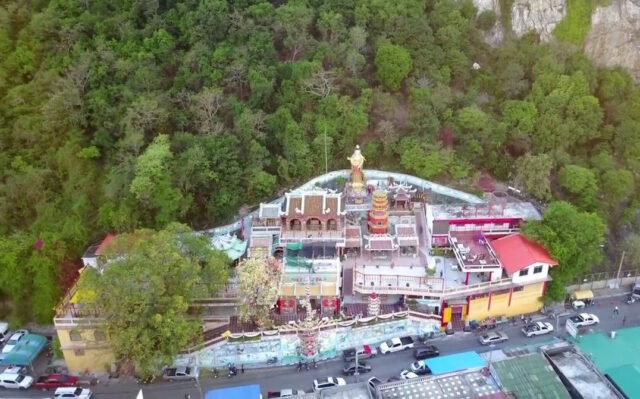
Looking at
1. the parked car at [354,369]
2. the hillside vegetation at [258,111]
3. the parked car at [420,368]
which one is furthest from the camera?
the hillside vegetation at [258,111]

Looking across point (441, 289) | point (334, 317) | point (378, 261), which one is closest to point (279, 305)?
point (334, 317)

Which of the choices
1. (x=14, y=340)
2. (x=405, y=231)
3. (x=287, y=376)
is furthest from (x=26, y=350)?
(x=405, y=231)

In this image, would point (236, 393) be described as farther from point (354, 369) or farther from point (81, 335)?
point (81, 335)

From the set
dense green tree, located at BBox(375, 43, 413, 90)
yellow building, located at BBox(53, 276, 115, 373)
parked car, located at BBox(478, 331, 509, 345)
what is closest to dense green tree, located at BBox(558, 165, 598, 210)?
parked car, located at BBox(478, 331, 509, 345)

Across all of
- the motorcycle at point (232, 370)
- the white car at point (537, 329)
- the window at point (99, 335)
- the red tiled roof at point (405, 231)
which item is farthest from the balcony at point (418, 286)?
the window at point (99, 335)

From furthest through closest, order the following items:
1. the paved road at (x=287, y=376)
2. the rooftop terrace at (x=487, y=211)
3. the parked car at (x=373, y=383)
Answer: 1. the rooftop terrace at (x=487, y=211)
2. the paved road at (x=287, y=376)
3. the parked car at (x=373, y=383)

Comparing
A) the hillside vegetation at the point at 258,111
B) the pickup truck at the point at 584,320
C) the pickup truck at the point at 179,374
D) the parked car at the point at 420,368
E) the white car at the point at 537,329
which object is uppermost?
the hillside vegetation at the point at 258,111

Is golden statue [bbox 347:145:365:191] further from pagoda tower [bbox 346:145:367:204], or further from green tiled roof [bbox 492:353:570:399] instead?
green tiled roof [bbox 492:353:570:399]

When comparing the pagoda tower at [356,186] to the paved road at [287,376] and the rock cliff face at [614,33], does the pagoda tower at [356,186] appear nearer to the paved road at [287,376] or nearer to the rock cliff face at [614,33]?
the paved road at [287,376]
